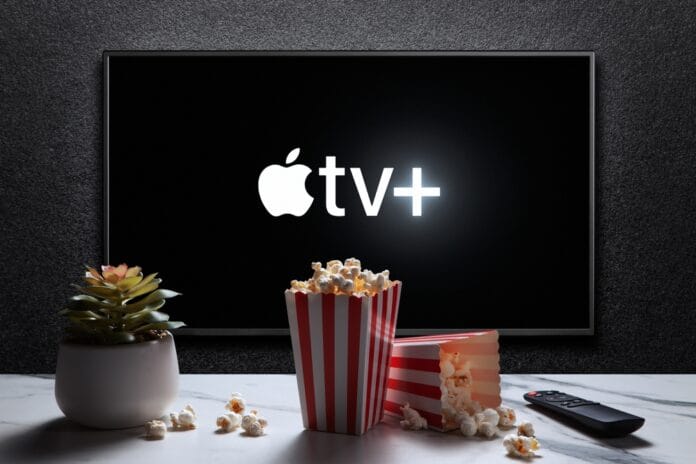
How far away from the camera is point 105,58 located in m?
1.73

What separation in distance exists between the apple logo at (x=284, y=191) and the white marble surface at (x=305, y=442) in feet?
2.94

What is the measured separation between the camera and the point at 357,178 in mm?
1746

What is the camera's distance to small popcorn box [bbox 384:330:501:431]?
740 millimetres

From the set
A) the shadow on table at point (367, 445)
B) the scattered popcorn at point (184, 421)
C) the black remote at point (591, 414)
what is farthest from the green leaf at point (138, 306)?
the black remote at point (591, 414)

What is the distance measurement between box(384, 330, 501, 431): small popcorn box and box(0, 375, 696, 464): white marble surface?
0.09 feet

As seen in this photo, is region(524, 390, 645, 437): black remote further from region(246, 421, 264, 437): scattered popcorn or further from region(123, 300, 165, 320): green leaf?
region(123, 300, 165, 320): green leaf

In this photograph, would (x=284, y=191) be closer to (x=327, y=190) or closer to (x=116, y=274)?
(x=327, y=190)

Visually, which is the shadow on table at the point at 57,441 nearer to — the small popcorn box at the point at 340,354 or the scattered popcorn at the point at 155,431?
the scattered popcorn at the point at 155,431

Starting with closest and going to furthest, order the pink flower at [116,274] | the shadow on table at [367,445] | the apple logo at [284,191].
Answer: the shadow on table at [367,445]
the pink flower at [116,274]
the apple logo at [284,191]

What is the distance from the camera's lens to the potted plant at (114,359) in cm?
72

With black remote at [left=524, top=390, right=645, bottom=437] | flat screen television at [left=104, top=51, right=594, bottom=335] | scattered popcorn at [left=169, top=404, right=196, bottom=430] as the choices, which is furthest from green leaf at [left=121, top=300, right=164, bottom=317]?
flat screen television at [left=104, top=51, right=594, bottom=335]

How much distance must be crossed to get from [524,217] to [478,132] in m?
0.29

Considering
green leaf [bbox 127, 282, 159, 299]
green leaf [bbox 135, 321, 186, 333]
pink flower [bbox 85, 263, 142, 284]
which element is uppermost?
pink flower [bbox 85, 263, 142, 284]

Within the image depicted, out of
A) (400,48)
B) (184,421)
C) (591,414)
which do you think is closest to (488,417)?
(591,414)
